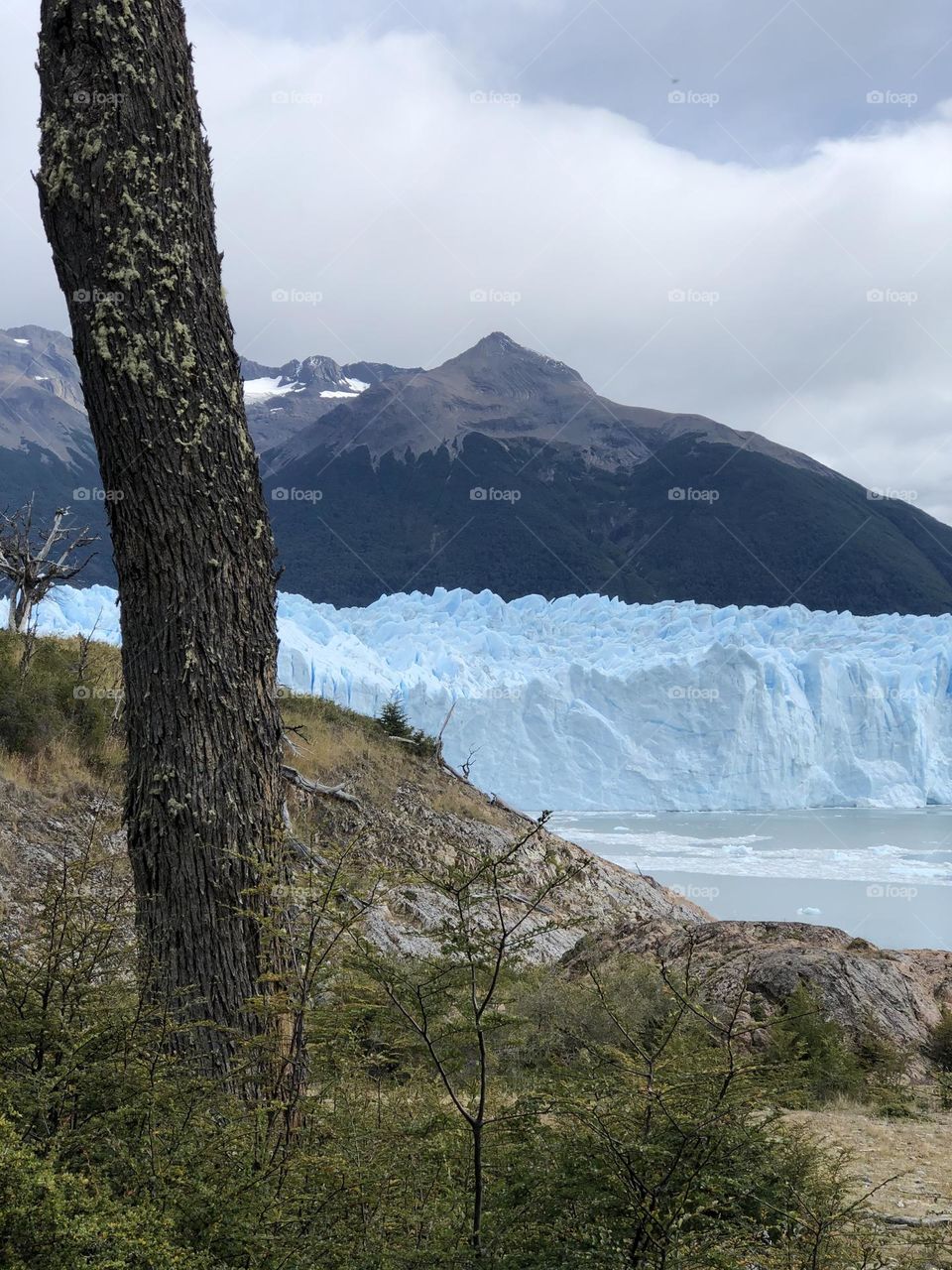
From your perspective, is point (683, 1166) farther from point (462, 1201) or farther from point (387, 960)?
point (387, 960)

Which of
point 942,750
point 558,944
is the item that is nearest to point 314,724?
point 558,944

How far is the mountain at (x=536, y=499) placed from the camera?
6053cm

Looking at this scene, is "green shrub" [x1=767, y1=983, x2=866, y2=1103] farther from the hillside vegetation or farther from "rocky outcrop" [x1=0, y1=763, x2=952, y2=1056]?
the hillside vegetation

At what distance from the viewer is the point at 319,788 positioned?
11.4 meters

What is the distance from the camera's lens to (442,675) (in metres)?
28.0

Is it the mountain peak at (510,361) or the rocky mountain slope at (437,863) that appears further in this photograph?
the mountain peak at (510,361)

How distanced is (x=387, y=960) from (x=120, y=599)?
1.53 meters

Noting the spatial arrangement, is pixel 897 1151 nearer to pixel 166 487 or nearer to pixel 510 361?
pixel 166 487
